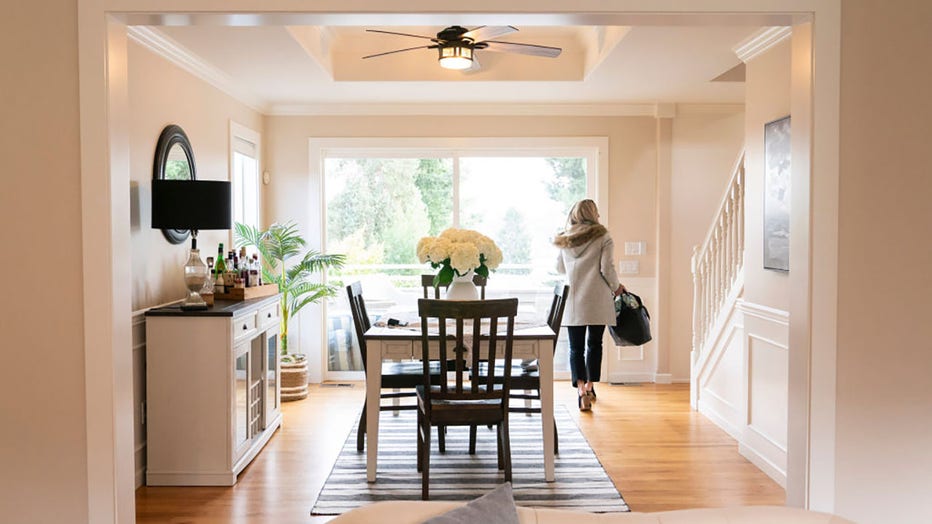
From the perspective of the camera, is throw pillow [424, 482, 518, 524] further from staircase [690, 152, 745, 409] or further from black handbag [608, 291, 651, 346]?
black handbag [608, 291, 651, 346]

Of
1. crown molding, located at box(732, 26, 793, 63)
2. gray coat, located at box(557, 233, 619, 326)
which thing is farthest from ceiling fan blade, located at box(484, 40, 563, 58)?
gray coat, located at box(557, 233, 619, 326)

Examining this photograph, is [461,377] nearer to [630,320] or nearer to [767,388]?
[767,388]

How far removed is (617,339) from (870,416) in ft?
9.46

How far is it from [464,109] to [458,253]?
2.80 meters

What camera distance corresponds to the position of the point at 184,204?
3779mm

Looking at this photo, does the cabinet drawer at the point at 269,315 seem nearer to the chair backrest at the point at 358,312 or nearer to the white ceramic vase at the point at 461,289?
the chair backrest at the point at 358,312

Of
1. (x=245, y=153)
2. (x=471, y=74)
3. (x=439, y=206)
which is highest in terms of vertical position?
(x=471, y=74)

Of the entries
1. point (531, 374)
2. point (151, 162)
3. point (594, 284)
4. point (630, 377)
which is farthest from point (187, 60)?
point (630, 377)

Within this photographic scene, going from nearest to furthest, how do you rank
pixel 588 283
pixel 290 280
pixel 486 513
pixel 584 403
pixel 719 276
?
pixel 486 513 → pixel 719 276 → pixel 588 283 → pixel 584 403 → pixel 290 280

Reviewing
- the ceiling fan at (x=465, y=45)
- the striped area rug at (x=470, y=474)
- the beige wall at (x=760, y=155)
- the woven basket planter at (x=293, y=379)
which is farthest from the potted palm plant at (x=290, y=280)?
the beige wall at (x=760, y=155)

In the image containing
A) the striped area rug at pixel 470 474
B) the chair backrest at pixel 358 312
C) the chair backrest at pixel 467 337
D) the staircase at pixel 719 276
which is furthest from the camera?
the staircase at pixel 719 276

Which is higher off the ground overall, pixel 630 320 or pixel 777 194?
pixel 777 194

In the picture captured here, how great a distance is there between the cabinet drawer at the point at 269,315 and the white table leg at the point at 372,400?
940 mm

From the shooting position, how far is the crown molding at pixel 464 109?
6.29 meters
